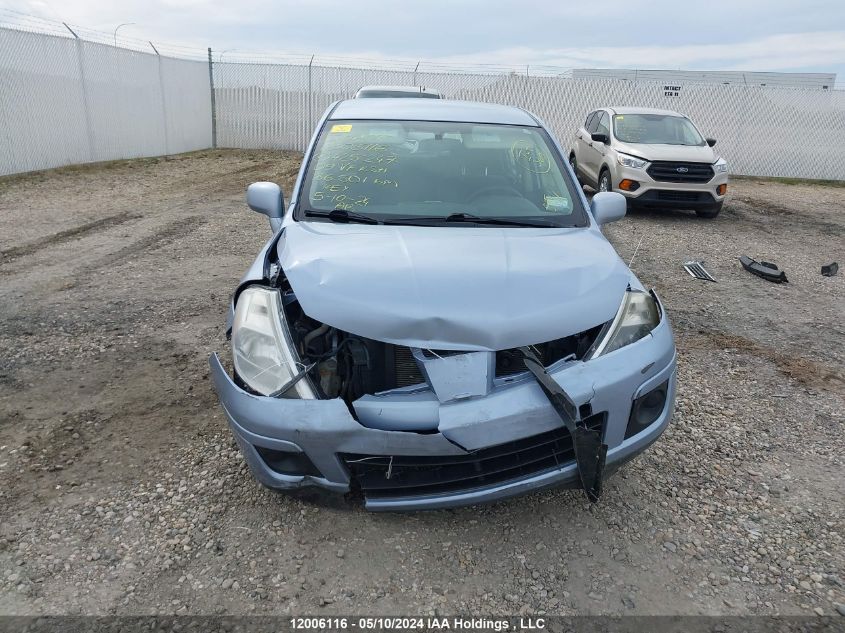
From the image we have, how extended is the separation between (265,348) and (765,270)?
20.5 feet

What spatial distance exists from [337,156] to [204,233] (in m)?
5.03

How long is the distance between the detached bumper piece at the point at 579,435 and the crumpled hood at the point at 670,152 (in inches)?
336

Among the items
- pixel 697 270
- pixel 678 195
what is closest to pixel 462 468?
pixel 697 270

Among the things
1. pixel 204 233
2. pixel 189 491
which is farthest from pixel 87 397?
pixel 204 233

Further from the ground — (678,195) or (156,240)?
(678,195)

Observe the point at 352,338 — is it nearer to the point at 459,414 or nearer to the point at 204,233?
the point at 459,414

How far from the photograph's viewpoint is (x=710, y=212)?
1059 cm

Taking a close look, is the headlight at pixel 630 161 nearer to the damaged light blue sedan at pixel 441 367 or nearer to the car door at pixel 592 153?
the car door at pixel 592 153

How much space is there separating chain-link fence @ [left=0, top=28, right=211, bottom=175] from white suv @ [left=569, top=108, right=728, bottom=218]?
10776mm

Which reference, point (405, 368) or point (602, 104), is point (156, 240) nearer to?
point (405, 368)

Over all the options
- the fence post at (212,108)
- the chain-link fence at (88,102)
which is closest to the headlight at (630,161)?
the chain-link fence at (88,102)

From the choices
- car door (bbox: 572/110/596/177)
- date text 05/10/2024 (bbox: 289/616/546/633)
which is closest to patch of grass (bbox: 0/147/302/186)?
car door (bbox: 572/110/596/177)

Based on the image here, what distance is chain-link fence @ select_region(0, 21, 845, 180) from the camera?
43.1ft

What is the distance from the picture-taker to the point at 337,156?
12.7 ft
